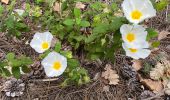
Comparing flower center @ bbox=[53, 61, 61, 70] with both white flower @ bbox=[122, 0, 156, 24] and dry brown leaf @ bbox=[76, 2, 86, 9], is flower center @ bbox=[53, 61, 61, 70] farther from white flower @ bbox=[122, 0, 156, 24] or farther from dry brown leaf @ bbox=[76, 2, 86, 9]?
dry brown leaf @ bbox=[76, 2, 86, 9]

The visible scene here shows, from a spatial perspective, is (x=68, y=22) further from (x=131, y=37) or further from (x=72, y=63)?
(x=131, y=37)

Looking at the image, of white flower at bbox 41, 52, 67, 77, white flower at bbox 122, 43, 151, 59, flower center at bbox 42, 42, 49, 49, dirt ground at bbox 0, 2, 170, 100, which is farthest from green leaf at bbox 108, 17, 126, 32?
dirt ground at bbox 0, 2, 170, 100

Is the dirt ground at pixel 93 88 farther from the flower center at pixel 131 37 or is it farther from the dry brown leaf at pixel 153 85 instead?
the flower center at pixel 131 37

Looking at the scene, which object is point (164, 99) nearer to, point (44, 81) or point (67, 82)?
point (67, 82)

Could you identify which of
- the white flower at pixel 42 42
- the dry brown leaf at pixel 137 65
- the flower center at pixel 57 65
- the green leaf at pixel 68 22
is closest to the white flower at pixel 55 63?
the flower center at pixel 57 65

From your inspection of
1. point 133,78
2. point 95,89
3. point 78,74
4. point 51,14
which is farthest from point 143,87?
point 51,14

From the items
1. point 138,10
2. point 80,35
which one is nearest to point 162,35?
point 80,35
